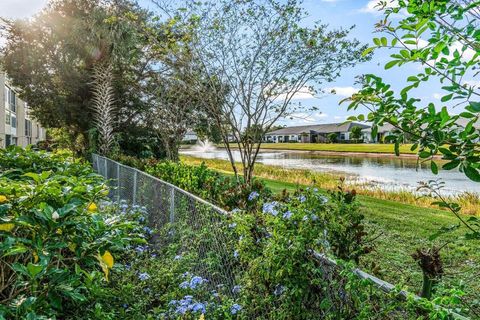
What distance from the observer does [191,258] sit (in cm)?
367

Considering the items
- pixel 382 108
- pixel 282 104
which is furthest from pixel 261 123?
pixel 382 108

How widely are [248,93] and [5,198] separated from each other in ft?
21.6

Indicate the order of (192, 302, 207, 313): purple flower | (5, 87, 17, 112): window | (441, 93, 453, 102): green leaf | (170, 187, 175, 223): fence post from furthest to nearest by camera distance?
(5, 87, 17, 112): window, (170, 187, 175, 223): fence post, (192, 302, 207, 313): purple flower, (441, 93, 453, 102): green leaf

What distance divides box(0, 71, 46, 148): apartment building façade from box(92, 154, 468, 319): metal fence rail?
21757 mm

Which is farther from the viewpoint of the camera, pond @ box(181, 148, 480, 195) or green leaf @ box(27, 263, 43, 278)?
pond @ box(181, 148, 480, 195)

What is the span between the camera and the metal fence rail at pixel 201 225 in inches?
80.7

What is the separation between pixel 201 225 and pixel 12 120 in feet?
123

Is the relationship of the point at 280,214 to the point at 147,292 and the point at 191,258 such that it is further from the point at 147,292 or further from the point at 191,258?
the point at 147,292

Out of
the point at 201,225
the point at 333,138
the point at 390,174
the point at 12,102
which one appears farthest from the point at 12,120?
the point at 333,138

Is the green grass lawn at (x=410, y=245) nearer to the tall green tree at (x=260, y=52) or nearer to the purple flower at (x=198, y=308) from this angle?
the purple flower at (x=198, y=308)

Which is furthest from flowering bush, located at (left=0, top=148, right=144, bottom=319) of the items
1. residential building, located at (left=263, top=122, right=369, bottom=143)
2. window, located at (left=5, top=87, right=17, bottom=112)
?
residential building, located at (left=263, top=122, right=369, bottom=143)

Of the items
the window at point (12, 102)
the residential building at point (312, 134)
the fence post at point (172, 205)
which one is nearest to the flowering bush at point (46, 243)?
the fence post at point (172, 205)

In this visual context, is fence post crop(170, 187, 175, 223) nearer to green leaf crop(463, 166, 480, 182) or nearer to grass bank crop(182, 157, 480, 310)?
grass bank crop(182, 157, 480, 310)

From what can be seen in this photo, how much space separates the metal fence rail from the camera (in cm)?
205
